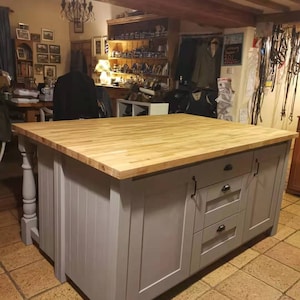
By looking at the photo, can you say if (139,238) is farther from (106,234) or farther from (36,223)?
(36,223)

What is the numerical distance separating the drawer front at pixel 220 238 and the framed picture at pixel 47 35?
7.37m

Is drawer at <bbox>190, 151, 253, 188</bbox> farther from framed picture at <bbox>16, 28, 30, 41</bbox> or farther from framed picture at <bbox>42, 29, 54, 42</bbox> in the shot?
framed picture at <bbox>42, 29, 54, 42</bbox>

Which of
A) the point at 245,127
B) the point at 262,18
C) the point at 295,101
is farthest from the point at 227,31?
the point at 245,127

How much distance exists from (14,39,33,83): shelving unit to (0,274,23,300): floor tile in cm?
628

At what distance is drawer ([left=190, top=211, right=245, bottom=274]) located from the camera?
1787mm

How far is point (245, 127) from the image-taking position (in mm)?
2379

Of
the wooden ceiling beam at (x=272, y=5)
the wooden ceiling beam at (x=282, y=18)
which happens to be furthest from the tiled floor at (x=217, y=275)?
the wooden ceiling beam at (x=282, y=18)

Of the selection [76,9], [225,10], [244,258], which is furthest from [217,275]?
[76,9]

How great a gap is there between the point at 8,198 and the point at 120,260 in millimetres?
1829

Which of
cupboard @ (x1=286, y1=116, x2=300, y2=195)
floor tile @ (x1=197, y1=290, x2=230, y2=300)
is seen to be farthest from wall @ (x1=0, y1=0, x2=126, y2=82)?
floor tile @ (x1=197, y1=290, x2=230, y2=300)

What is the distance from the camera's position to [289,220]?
283cm

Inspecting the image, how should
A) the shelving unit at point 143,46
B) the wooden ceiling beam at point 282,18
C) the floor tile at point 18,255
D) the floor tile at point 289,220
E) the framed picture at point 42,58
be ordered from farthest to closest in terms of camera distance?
the framed picture at point 42,58 → the shelving unit at point 143,46 → the wooden ceiling beam at point 282,18 → the floor tile at point 289,220 → the floor tile at point 18,255

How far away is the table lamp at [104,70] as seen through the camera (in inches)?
276

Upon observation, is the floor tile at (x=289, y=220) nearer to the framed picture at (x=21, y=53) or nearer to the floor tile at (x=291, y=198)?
the floor tile at (x=291, y=198)
